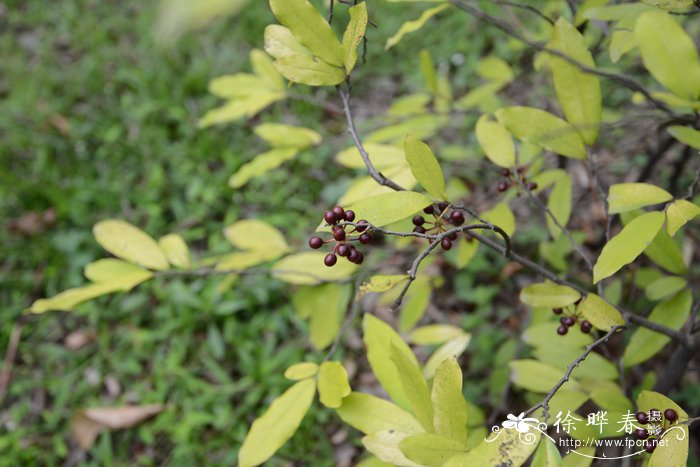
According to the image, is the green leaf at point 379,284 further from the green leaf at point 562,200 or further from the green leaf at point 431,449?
the green leaf at point 562,200

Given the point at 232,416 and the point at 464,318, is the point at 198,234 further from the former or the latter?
the point at 464,318

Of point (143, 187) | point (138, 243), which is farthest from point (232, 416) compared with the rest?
point (143, 187)

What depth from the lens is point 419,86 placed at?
3070 mm

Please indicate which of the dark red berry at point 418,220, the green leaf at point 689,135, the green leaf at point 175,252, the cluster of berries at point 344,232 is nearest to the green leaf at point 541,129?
the green leaf at point 689,135

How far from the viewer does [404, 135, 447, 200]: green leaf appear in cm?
76

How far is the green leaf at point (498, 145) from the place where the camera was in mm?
1077

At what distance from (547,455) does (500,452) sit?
8 cm

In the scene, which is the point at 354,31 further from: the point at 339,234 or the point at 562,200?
the point at 562,200

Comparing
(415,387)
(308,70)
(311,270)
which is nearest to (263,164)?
(311,270)

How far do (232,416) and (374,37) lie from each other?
2.40m

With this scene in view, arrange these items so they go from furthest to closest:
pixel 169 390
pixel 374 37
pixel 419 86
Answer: pixel 374 37 < pixel 419 86 < pixel 169 390

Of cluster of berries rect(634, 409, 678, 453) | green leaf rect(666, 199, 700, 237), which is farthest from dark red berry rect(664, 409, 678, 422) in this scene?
green leaf rect(666, 199, 700, 237)

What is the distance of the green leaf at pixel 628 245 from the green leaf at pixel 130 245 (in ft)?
2.86

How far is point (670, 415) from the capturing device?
2.59 feet
